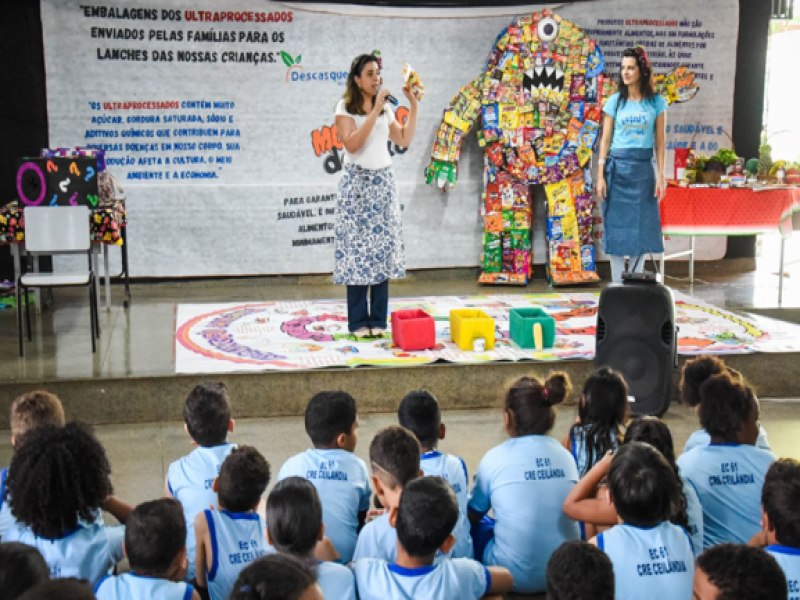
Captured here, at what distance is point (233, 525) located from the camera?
9.73ft

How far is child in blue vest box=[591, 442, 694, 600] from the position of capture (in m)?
2.67

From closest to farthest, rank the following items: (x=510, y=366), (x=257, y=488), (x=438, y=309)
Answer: (x=257, y=488) → (x=510, y=366) → (x=438, y=309)

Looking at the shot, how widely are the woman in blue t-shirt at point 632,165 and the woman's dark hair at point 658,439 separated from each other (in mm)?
3648

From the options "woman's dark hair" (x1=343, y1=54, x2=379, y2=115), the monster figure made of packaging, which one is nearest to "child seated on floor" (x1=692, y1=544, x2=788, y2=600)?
"woman's dark hair" (x1=343, y1=54, x2=379, y2=115)

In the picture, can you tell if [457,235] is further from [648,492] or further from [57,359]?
[648,492]

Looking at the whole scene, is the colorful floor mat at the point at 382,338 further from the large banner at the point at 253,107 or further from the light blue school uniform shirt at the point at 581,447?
the light blue school uniform shirt at the point at 581,447

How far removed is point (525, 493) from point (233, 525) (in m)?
0.91

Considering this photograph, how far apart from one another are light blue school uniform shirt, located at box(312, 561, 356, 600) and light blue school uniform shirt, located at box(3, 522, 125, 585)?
25.1 inches

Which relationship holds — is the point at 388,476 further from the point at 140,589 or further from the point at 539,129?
the point at 539,129

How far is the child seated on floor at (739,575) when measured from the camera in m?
2.15

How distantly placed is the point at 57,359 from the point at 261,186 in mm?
2902

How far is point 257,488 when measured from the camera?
9.70ft

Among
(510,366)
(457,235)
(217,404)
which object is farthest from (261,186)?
(217,404)

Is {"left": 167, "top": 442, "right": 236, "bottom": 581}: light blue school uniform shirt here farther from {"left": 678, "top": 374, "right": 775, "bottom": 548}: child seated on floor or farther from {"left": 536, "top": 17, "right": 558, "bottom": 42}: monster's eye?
{"left": 536, "top": 17, "right": 558, "bottom": 42}: monster's eye
